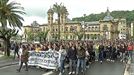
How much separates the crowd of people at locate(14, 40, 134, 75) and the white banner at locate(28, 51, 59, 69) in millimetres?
436

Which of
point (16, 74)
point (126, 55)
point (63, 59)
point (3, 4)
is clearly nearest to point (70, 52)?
point (63, 59)

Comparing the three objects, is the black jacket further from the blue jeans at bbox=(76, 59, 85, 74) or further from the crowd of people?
the blue jeans at bbox=(76, 59, 85, 74)

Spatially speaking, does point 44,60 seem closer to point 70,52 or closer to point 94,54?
point 70,52

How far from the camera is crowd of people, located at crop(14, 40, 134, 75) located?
65.8ft

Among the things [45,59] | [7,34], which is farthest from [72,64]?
[7,34]

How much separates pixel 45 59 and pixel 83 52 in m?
4.74

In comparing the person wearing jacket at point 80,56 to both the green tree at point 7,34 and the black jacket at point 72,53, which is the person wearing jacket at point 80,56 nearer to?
the black jacket at point 72,53

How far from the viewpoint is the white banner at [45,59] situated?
74.6ft

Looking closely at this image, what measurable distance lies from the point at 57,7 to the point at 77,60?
2845 inches

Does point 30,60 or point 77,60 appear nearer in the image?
point 77,60

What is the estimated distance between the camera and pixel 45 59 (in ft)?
78.6

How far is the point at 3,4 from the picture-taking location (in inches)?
1655

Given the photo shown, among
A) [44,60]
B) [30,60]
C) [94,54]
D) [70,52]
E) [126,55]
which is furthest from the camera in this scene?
[126,55]

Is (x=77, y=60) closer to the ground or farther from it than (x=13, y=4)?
closer to the ground
